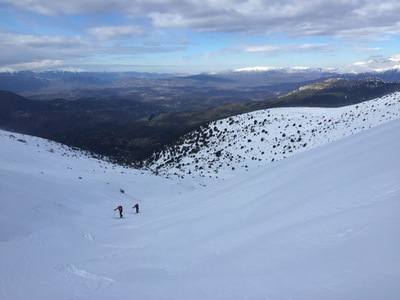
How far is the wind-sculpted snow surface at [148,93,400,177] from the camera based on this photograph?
32469mm

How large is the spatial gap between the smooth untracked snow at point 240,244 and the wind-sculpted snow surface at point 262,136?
68.9ft

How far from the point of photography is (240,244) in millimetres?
6676

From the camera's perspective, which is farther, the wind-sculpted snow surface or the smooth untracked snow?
the wind-sculpted snow surface

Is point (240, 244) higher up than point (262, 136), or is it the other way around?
point (262, 136)

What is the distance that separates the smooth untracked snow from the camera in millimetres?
4434

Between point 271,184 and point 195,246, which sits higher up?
point 271,184

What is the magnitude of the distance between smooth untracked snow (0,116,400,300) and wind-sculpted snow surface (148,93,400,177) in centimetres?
2099

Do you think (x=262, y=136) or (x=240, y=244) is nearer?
(x=240, y=244)

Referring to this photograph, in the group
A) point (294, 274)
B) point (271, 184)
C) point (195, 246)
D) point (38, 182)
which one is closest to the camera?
point (294, 274)

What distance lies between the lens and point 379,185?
6.08 metres

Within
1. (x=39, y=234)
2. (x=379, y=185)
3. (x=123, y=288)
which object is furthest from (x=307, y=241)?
(x=39, y=234)

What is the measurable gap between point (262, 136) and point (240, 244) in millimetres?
34419

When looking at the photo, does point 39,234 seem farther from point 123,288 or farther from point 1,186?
point 123,288

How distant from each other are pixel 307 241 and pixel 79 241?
7.97 metres
